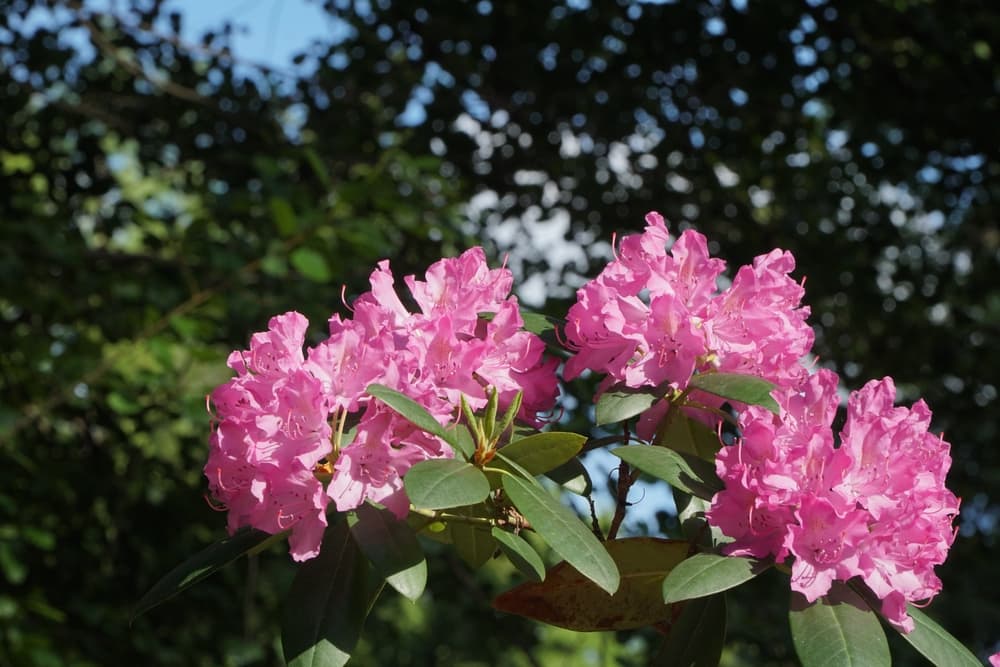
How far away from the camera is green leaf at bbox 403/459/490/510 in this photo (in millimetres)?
795

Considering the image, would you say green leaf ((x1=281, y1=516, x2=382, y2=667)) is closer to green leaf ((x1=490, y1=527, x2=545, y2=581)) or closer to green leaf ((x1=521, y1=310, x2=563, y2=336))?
green leaf ((x1=490, y1=527, x2=545, y2=581))

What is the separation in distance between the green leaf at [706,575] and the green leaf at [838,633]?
1.9 inches

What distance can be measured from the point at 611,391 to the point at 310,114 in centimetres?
233

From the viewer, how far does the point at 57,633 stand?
2.85 m

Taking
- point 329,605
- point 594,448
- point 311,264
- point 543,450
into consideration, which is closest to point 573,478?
point 594,448

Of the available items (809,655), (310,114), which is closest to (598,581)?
(809,655)

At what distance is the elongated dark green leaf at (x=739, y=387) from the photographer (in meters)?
0.85

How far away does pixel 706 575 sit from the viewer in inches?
33.3

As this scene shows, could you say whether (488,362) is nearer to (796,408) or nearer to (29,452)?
(796,408)

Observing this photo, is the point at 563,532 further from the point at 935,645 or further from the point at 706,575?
the point at 935,645

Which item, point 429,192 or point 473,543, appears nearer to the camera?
point 473,543

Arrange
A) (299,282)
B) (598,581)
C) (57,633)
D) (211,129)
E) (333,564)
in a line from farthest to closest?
1. (211,129)
2. (57,633)
3. (299,282)
4. (333,564)
5. (598,581)

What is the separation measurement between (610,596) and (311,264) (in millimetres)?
1553

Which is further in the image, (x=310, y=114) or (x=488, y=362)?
(x=310, y=114)
